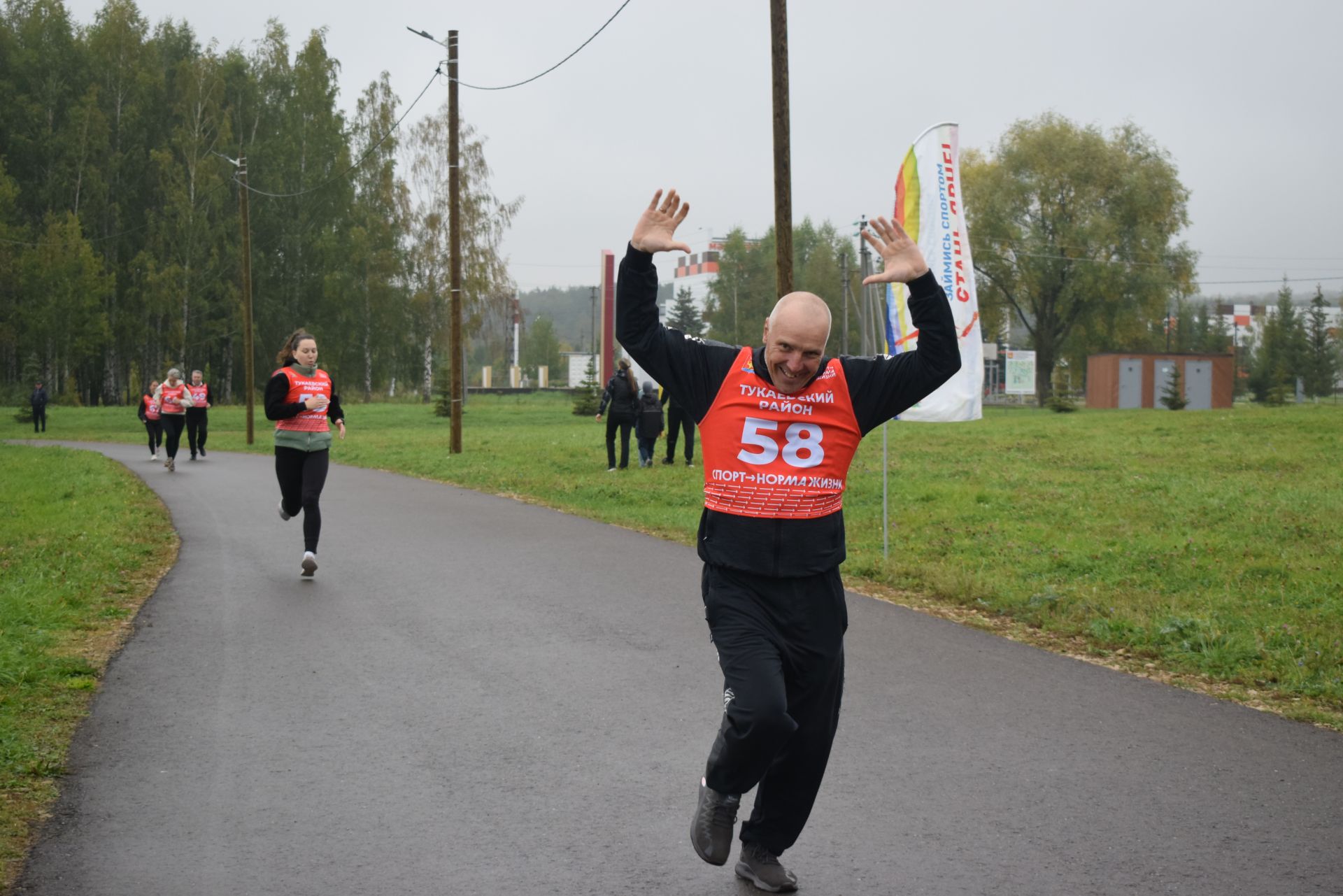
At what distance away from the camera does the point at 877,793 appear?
16.0ft

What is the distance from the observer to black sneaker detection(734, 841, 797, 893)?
394 centimetres

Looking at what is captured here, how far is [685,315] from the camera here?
4139 inches

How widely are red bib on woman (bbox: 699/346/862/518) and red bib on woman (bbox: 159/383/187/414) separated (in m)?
20.2

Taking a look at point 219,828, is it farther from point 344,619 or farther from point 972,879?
point 344,619

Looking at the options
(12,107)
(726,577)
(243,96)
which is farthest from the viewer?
(243,96)

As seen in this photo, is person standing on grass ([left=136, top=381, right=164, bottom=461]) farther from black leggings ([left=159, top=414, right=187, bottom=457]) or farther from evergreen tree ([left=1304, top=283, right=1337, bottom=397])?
evergreen tree ([left=1304, top=283, right=1337, bottom=397])

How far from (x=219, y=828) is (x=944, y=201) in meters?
7.92

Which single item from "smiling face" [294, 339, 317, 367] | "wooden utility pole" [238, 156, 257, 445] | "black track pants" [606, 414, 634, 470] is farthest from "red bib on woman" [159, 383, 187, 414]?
"smiling face" [294, 339, 317, 367]

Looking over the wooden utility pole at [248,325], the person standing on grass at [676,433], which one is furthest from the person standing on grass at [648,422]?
the wooden utility pole at [248,325]

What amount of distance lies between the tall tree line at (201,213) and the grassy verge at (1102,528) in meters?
30.7

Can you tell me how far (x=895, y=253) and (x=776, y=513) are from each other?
971mm

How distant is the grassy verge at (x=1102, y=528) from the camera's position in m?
7.87

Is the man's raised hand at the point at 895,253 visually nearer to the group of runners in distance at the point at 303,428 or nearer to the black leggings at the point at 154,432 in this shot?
the group of runners in distance at the point at 303,428

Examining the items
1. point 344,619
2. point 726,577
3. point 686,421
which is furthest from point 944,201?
point 686,421
